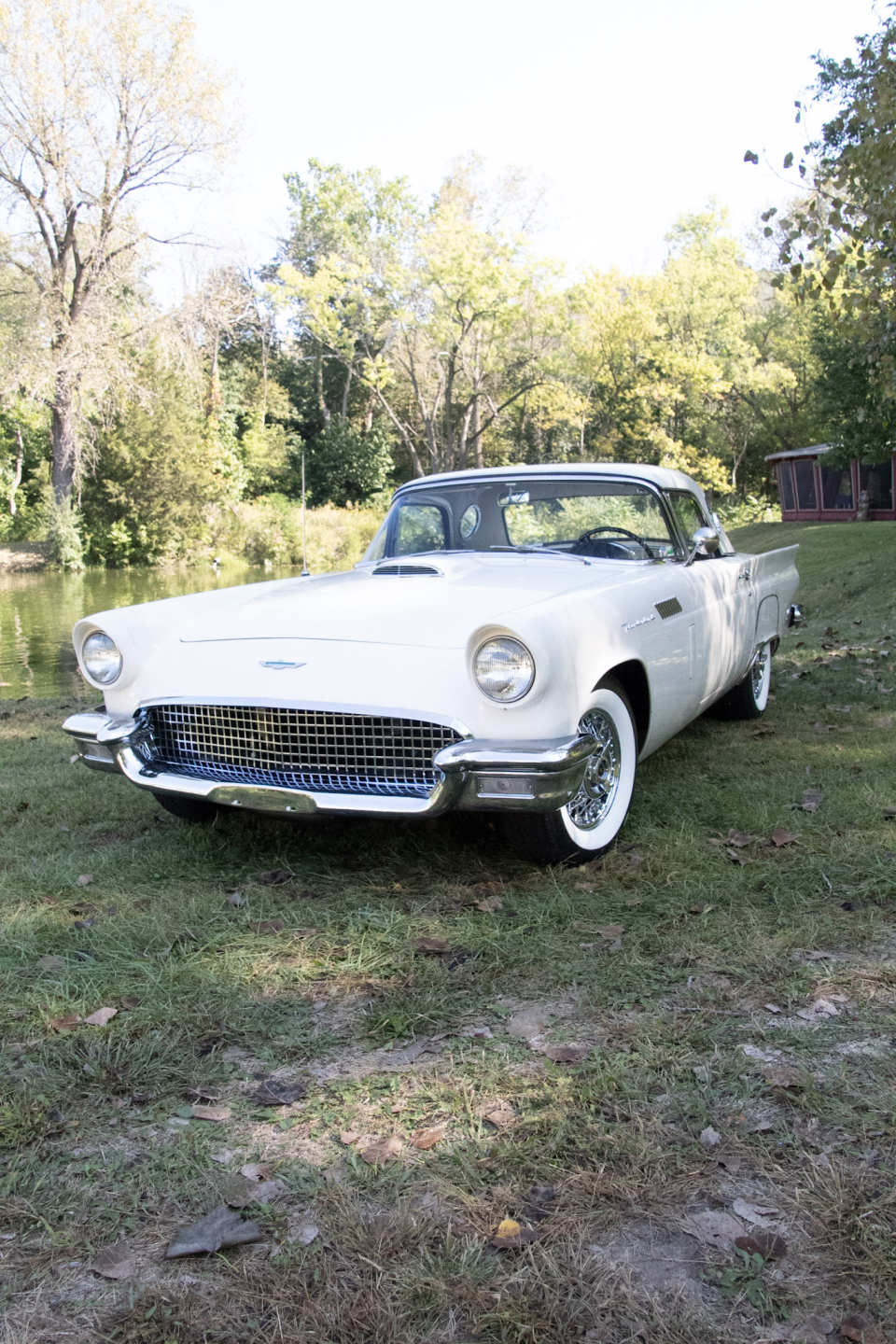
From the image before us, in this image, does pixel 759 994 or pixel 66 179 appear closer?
pixel 759 994

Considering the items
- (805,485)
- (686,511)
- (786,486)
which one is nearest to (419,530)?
(686,511)

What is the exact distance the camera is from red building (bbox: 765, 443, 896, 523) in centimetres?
2797

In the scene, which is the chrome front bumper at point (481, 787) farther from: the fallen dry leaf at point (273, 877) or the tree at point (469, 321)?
the tree at point (469, 321)

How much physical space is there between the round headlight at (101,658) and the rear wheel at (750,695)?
3.72m

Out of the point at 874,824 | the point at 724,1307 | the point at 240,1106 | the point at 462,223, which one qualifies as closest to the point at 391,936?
the point at 240,1106

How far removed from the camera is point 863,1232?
6.15 ft

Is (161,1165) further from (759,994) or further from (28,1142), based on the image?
(759,994)

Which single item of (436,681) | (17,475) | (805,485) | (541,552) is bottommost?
(436,681)

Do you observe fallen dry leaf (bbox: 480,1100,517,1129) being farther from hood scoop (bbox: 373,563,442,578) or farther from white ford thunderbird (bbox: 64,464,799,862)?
hood scoop (bbox: 373,563,442,578)

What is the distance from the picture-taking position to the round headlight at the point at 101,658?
4.19 meters

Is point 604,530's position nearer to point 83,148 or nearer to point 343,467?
point 83,148

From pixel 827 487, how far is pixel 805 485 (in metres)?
1.03

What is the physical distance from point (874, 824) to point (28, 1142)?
11.1ft

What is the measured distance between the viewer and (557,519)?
523 cm
